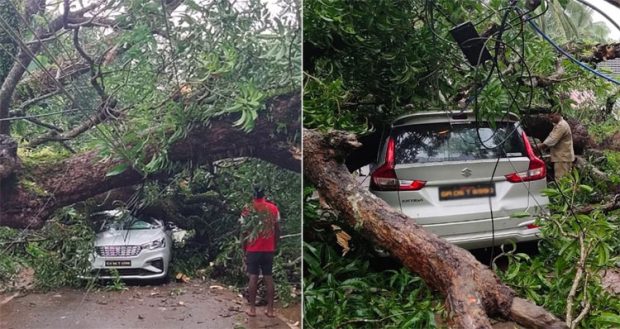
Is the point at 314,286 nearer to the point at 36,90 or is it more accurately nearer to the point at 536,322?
the point at 536,322

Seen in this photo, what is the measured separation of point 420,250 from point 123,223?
1.90m

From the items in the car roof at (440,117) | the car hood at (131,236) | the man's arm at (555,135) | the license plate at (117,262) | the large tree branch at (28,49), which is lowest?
the license plate at (117,262)

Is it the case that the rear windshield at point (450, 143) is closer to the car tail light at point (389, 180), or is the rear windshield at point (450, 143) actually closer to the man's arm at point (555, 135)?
the car tail light at point (389, 180)

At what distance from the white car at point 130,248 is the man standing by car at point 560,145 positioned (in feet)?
19.5

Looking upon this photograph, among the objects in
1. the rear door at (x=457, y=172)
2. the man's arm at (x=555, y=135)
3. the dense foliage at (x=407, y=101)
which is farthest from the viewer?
the man's arm at (x=555, y=135)

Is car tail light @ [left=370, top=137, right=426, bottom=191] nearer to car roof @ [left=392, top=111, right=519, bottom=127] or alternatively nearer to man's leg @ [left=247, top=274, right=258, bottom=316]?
car roof @ [left=392, top=111, right=519, bottom=127]

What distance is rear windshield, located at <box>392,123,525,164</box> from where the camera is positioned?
4520 mm

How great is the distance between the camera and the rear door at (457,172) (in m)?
4.42

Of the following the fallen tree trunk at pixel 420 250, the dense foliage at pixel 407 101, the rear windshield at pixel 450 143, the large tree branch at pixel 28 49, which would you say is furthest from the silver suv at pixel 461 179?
the large tree branch at pixel 28 49

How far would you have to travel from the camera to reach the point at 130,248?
2160mm

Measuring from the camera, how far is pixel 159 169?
7.06ft

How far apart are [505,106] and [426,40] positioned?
2.84 ft

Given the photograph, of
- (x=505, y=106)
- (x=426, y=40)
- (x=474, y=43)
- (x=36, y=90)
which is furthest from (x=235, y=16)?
(x=505, y=106)

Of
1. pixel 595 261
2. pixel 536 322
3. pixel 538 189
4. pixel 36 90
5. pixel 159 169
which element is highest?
pixel 36 90
